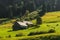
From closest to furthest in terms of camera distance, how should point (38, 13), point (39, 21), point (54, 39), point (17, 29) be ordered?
point (54, 39)
point (17, 29)
point (39, 21)
point (38, 13)

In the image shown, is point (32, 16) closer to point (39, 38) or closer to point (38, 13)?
point (38, 13)

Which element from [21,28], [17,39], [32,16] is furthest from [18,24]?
[32,16]

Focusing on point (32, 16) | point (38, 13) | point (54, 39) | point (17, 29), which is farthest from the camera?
point (38, 13)

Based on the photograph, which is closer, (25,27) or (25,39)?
(25,39)

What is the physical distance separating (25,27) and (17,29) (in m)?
3.82

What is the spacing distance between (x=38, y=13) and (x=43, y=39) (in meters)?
109

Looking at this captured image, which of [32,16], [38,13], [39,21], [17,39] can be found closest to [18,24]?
[39,21]

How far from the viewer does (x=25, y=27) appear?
106062 mm

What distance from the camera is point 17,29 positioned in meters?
105

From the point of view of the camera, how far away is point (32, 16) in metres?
164

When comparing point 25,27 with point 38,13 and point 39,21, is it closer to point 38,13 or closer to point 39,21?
point 39,21

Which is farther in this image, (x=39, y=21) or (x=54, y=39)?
(x=39, y=21)

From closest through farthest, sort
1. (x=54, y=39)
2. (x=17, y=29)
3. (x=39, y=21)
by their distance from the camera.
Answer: (x=54, y=39), (x=17, y=29), (x=39, y=21)

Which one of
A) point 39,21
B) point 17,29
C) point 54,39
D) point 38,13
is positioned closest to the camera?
point 54,39
